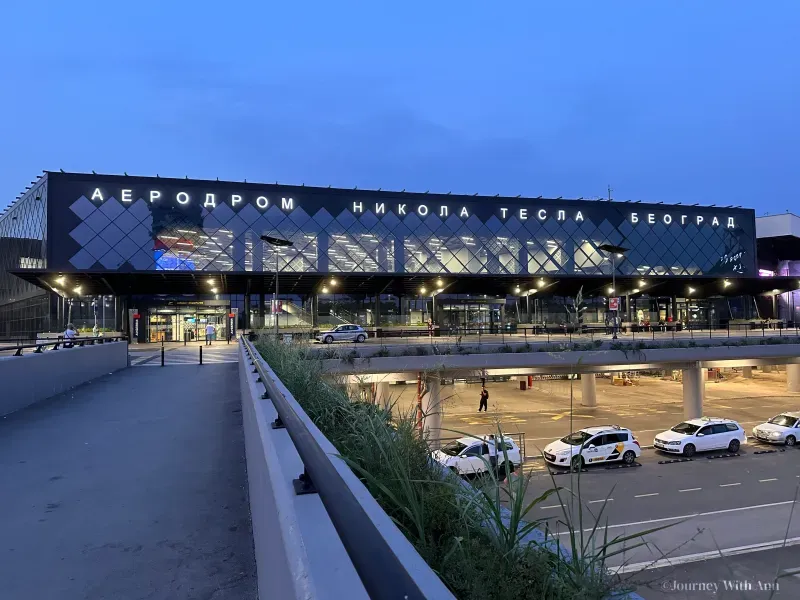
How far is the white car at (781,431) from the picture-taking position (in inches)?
922

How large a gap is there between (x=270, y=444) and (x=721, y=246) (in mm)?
65940

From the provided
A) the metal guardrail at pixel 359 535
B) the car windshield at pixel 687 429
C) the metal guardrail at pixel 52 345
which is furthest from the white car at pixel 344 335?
the metal guardrail at pixel 359 535

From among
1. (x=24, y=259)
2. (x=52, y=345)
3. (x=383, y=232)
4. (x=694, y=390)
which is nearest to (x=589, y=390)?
(x=694, y=390)

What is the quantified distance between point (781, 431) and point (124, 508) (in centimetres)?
2890

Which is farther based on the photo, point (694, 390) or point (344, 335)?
point (344, 335)

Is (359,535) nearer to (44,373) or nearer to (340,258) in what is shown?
(44,373)

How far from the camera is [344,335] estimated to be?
3300 centimetres

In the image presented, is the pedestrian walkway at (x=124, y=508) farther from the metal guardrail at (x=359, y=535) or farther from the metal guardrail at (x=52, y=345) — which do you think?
the metal guardrail at (x=52, y=345)

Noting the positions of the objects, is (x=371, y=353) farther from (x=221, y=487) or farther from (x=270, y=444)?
(x=270, y=444)

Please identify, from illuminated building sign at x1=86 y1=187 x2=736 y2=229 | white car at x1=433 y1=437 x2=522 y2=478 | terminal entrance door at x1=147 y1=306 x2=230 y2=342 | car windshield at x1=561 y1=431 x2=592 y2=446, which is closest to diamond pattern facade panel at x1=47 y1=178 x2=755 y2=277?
illuminated building sign at x1=86 y1=187 x2=736 y2=229

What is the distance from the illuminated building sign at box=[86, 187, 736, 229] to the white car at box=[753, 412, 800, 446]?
30538 millimetres

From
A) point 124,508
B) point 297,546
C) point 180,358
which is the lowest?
point 180,358

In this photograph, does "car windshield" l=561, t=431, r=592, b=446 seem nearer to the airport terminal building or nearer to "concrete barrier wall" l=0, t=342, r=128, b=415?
"concrete barrier wall" l=0, t=342, r=128, b=415

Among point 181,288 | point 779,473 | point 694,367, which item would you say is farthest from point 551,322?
point 181,288
